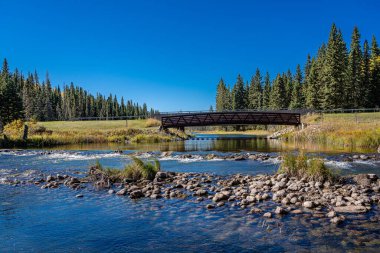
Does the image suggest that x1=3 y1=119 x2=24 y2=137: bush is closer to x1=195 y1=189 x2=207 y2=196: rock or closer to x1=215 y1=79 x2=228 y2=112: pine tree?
x1=195 y1=189 x2=207 y2=196: rock

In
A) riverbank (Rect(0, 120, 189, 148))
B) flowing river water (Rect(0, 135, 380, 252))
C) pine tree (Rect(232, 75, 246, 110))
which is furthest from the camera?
pine tree (Rect(232, 75, 246, 110))

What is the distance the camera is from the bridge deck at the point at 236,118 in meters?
61.9

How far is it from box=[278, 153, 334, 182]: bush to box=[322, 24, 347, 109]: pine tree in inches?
2416

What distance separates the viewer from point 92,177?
17578 mm

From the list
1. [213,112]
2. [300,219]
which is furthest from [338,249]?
[213,112]

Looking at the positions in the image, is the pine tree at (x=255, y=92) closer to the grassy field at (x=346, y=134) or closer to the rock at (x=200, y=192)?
the grassy field at (x=346, y=134)

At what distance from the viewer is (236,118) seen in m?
63.8

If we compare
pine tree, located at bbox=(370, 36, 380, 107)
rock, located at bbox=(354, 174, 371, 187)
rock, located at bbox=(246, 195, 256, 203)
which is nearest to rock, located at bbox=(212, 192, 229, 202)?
rock, located at bbox=(246, 195, 256, 203)

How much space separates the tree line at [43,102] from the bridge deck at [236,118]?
3604 cm

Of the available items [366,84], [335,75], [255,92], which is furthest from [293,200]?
[255,92]

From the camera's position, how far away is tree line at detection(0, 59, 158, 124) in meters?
76.2

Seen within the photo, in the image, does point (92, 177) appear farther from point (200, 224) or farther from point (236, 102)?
point (236, 102)

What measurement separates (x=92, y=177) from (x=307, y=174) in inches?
429

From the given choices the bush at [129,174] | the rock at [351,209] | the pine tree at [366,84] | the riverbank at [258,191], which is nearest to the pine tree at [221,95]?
the pine tree at [366,84]
